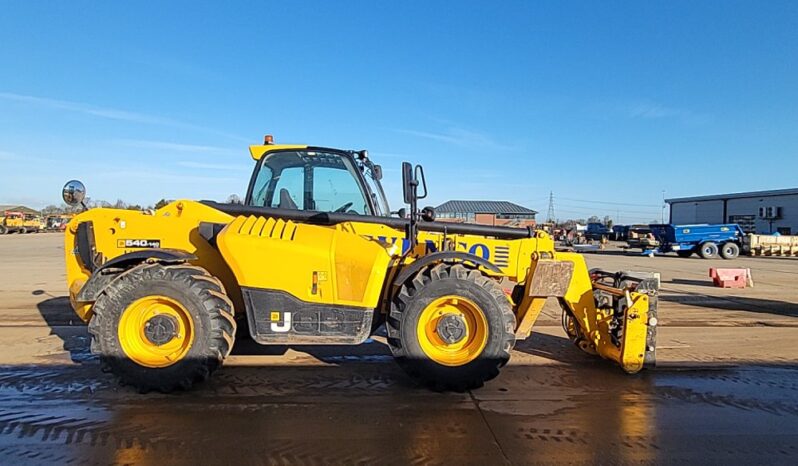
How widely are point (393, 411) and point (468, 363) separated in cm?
81

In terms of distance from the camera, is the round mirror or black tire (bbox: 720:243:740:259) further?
black tire (bbox: 720:243:740:259)

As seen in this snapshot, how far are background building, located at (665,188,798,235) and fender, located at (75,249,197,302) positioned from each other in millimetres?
55733

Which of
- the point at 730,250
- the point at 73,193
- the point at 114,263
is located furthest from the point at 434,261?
the point at 730,250

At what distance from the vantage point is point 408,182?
4348mm

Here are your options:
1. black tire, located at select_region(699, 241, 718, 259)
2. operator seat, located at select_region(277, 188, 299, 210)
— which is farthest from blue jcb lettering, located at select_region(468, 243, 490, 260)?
black tire, located at select_region(699, 241, 718, 259)

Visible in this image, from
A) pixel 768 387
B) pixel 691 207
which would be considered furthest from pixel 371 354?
pixel 691 207

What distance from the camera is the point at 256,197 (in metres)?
5.54

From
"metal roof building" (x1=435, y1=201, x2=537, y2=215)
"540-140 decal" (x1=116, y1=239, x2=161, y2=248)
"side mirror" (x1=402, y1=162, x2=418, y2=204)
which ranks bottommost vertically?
"540-140 decal" (x1=116, y1=239, x2=161, y2=248)

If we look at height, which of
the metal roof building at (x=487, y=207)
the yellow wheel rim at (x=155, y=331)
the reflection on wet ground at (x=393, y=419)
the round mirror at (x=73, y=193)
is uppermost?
the metal roof building at (x=487, y=207)

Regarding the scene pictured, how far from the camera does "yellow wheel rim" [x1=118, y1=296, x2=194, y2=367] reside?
4.44 m

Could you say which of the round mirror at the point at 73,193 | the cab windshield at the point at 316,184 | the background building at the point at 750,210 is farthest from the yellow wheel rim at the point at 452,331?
the background building at the point at 750,210

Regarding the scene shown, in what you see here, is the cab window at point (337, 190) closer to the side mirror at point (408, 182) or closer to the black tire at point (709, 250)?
the side mirror at point (408, 182)

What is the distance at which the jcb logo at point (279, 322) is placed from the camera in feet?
14.7

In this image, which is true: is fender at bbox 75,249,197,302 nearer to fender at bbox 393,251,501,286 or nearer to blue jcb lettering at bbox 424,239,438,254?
fender at bbox 393,251,501,286
